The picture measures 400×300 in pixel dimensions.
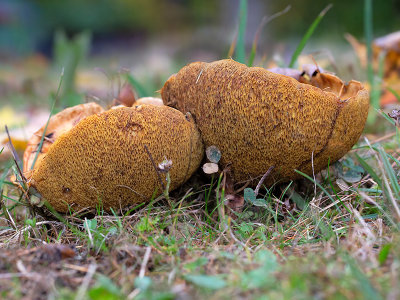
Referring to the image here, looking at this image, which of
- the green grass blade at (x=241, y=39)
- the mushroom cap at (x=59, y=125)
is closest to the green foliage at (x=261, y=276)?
the mushroom cap at (x=59, y=125)

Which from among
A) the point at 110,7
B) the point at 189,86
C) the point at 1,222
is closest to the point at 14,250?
the point at 1,222

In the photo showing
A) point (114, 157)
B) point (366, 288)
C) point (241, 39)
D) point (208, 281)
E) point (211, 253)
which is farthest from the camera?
point (241, 39)

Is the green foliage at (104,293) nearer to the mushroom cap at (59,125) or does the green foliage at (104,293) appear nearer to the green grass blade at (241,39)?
the mushroom cap at (59,125)

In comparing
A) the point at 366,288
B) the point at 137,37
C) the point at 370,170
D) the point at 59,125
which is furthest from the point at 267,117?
the point at 137,37

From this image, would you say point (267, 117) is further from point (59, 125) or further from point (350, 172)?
point (59, 125)

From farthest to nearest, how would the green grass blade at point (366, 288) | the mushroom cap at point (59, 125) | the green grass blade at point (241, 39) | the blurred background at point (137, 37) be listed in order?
the blurred background at point (137, 37) → the green grass blade at point (241, 39) → the mushroom cap at point (59, 125) → the green grass blade at point (366, 288)

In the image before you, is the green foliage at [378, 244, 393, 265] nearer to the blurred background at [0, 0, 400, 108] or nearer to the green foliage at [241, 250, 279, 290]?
the green foliage at [241, 250, 279, 290]
